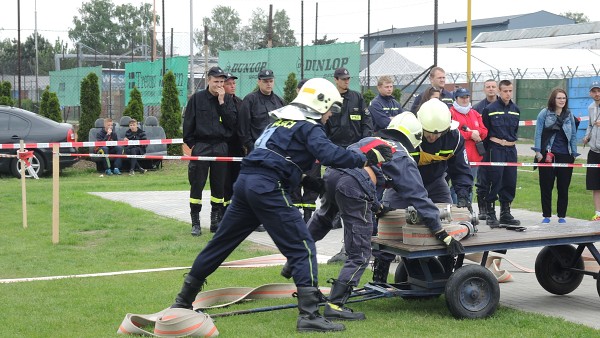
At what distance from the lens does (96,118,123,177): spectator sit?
2267 centimetres

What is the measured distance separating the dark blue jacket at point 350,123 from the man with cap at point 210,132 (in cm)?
145

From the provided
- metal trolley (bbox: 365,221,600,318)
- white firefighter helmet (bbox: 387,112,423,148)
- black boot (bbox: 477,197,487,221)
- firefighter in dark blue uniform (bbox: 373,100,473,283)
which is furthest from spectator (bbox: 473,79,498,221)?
white firefighter helmet (bbox: 387,112,423,148)

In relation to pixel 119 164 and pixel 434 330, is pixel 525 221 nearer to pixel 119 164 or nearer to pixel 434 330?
pixel 434 330

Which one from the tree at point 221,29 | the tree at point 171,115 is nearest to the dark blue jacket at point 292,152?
the tree at point 171,115

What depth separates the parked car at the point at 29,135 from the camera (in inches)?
845

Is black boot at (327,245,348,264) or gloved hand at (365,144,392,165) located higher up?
gloved hand at (365,144,392,165)

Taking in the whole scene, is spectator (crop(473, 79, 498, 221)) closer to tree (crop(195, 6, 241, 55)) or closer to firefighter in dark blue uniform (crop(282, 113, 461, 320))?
firefighter in dark blue uniform (crop(282, 113, 461, 320))

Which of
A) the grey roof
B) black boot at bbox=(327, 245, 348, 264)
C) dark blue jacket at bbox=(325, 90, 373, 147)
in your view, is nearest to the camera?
black boot at bbox=(327, 245, 348, 264)

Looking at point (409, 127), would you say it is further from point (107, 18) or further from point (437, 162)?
point (107, 18)

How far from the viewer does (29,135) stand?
70.7 ft

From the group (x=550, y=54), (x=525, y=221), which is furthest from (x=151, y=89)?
(x=525, y=221)

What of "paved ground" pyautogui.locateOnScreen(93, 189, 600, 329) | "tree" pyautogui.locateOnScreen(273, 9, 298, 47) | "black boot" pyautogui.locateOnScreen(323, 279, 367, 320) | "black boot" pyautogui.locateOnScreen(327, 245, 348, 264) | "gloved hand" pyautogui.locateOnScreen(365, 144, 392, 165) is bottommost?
"paved ground" pyautogui.locateOnScreen(93, 189, 600, 329)

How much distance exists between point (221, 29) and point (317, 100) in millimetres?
96710

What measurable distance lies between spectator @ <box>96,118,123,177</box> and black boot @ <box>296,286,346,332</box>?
54.9 feet
